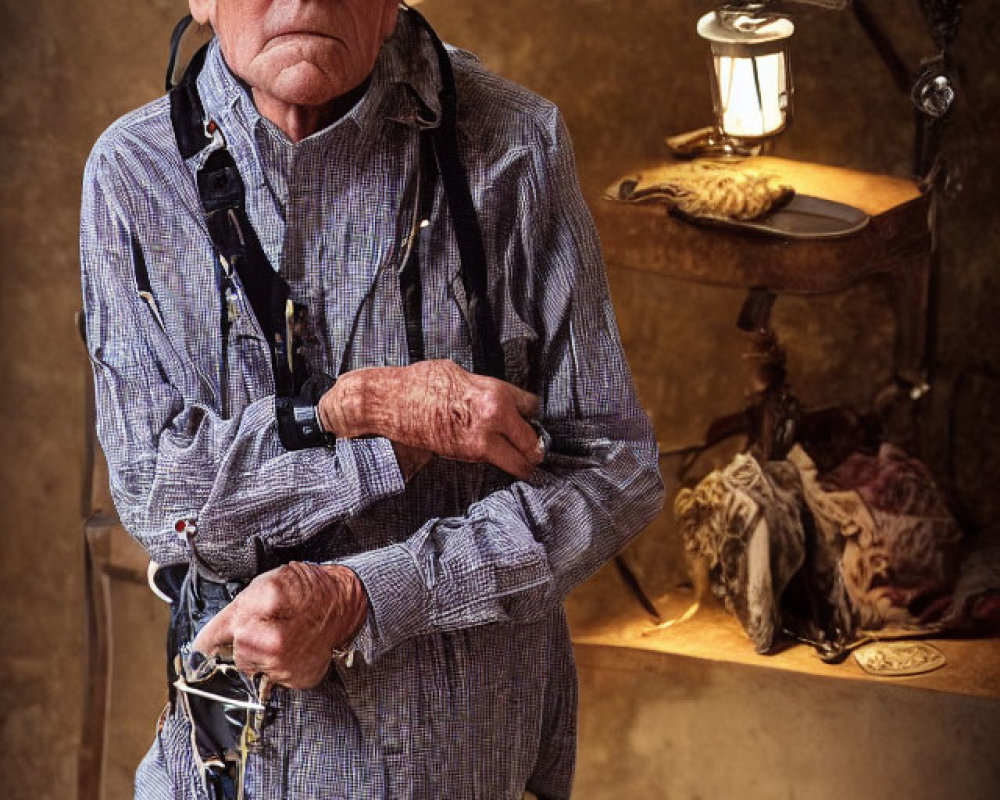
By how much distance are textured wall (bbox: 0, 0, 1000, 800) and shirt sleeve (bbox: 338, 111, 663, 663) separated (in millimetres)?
1704

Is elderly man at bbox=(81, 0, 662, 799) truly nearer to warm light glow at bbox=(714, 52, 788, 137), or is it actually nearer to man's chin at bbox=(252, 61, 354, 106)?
man's chin at bbox=(252, 61, 354, 106)

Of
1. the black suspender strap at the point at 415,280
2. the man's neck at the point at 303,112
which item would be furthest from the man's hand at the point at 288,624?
the man's neck at the point at 303,112

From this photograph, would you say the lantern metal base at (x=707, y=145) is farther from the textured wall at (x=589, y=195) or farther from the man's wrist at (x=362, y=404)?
the man's wrist at (x=362, y=404)

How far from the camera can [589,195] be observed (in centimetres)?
374

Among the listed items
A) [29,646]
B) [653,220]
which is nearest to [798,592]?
[653,220]

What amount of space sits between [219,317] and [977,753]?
2444 mm

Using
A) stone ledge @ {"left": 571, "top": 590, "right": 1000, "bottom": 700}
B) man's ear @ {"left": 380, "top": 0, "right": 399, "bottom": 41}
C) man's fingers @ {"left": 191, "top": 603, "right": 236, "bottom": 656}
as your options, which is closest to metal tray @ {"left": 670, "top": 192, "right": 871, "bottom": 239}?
stone ledge @ {"left": 571, "top": 590, "right": 1000, "bottom": 700}

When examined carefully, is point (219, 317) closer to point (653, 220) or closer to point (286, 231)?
point (286, 231)

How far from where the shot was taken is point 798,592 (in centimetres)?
373

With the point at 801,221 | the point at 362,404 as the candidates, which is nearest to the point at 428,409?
the point at 362,404

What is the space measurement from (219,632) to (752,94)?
239cm

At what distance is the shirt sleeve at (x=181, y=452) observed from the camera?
152cm

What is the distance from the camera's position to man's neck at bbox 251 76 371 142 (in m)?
1.58

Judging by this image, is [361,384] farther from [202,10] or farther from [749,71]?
[749,71]
